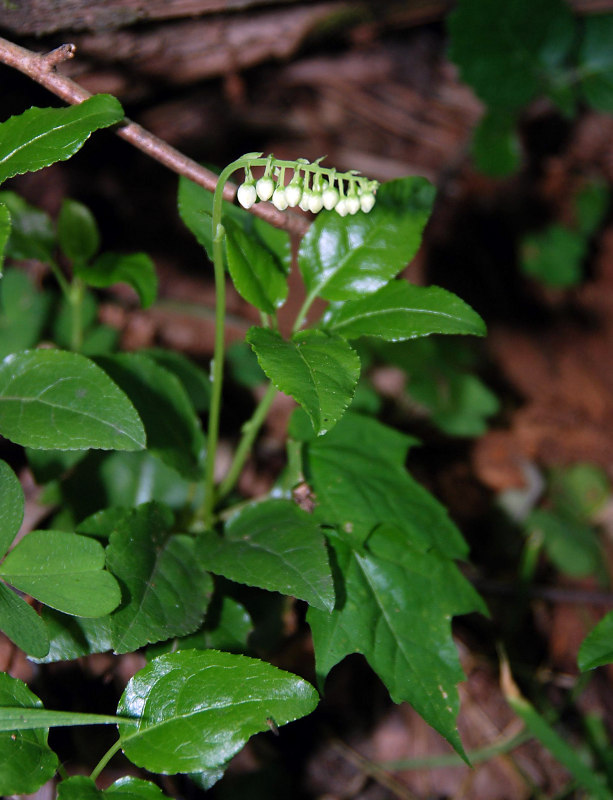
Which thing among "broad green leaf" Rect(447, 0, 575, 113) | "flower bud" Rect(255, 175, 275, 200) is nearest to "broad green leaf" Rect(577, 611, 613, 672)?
"flower bud" Rect(255, 175, 275, 200)

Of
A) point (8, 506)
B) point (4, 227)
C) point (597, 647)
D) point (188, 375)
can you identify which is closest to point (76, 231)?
point (188, 375)

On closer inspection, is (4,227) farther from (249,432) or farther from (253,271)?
(249,432)

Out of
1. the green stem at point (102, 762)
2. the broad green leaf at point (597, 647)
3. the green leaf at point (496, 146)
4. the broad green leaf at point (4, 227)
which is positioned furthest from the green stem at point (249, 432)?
the green leaf at point (496, 146)

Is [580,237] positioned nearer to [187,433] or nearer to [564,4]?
[564,4]

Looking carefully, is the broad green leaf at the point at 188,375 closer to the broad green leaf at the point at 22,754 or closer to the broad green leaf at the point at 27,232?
the broad green leaf at the point at 27,232

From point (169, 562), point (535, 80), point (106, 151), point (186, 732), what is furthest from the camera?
point (535, 80)

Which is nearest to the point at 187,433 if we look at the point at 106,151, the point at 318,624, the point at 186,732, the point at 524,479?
the point at 318,624
